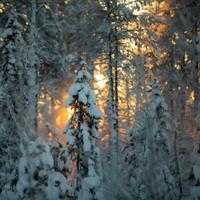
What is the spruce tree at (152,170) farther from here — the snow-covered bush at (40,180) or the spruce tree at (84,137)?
the snow-covered bush at (40,180)

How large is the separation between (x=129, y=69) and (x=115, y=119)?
261 centimetres

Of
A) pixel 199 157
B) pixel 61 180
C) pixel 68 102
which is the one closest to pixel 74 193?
pixel 61 180

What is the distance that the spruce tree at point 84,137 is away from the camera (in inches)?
456

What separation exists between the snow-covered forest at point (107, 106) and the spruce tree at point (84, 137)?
3 centimetres

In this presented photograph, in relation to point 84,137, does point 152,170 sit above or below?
below

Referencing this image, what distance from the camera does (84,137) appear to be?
38.7 feet

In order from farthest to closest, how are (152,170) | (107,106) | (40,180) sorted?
1. (107,106)
2. (40,180)
3. (152,170)

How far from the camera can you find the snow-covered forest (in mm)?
8750

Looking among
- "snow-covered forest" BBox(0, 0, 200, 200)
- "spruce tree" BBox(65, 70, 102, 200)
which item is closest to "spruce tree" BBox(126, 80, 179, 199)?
"snow-covered forest" BBox(0, 0, 200, 200)

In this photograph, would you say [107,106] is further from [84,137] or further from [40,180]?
[40,180]

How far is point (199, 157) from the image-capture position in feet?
32.0

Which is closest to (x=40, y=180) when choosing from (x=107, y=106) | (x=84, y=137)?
(x=84, y=137)

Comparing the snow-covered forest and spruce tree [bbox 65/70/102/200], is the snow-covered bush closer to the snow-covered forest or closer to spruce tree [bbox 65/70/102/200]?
the snow-covered forest

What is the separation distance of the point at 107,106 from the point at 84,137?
5709 mm
